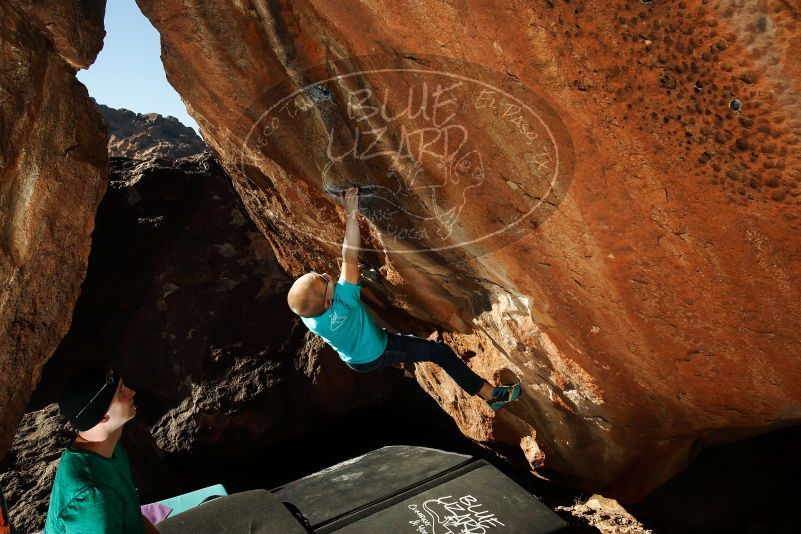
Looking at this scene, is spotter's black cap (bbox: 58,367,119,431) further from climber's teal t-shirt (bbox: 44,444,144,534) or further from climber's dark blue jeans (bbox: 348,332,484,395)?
climber's dark blue jeans (bbox: 348,332,484,395)

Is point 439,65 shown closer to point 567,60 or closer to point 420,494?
point 567,60

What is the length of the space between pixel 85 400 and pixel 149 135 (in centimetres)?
1979

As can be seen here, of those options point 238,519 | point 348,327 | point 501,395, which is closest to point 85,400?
point 238,519

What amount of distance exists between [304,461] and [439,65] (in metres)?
5.91

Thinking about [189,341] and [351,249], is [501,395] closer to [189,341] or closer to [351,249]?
[351,249]

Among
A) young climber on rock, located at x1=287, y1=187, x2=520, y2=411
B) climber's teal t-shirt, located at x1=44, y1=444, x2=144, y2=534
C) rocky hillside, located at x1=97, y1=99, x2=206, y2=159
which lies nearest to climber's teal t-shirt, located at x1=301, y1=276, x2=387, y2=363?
young climber on rock, located at x1=287, y1=187, x2=520, y2=411

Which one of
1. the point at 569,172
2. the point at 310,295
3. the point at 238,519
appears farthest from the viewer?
the point at 238,519

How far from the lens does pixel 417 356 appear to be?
3465 millimetres

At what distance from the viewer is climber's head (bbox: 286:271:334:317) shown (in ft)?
9.16

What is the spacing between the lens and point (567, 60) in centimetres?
198

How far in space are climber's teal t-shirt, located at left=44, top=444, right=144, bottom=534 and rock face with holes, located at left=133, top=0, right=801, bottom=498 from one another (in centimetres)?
188

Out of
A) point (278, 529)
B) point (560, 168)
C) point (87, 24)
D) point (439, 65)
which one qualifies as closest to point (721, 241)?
point (560, 168)

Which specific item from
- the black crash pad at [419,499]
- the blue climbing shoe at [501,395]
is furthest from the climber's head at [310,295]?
the blue climbing shoe at [501,395]

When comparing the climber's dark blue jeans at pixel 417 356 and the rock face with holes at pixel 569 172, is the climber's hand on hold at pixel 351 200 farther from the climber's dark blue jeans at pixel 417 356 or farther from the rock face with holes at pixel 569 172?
the climber's dark blue jeans at pixel 417 356
